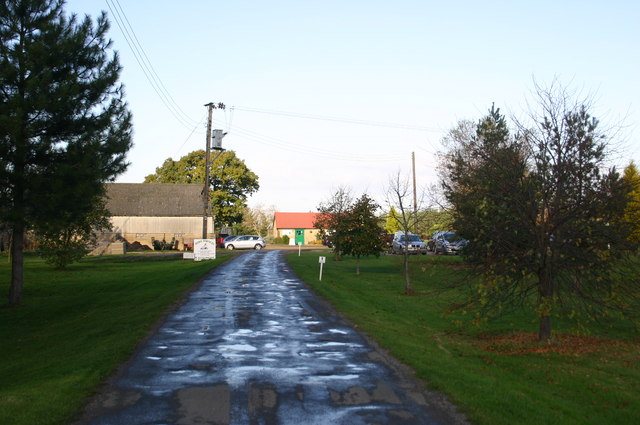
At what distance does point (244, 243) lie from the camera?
5966cm

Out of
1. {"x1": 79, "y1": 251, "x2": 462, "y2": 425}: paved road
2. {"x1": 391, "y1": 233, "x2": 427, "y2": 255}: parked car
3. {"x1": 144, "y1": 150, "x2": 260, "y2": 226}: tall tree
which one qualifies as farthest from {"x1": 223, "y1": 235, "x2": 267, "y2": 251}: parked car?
{"x1": 79, "y1": 251, "x2": 462, "y2": 425}: paved road

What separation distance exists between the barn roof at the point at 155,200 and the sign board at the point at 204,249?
1114 inches

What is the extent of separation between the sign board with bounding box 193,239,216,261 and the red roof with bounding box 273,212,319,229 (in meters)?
62.3

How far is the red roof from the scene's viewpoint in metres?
100

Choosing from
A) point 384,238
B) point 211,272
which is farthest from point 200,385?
point 384,238

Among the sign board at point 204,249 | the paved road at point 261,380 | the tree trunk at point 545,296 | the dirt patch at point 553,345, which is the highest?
the sign board at point 204,249

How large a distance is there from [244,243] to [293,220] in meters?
42.9

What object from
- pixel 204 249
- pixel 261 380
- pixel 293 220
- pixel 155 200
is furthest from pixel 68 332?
pixel 293 220

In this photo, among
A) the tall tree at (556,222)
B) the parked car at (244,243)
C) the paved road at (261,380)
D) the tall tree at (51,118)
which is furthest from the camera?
the parked car at (244,243)

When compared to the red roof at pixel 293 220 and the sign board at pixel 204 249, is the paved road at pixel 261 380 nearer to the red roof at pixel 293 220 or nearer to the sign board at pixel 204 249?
the sign board at pixel 204 249

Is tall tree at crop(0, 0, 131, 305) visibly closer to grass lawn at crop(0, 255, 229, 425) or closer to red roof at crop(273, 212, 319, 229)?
grass lawn at crop(0, 255, 229, 425)

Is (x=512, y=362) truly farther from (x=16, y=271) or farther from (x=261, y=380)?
(x=16, y=271)

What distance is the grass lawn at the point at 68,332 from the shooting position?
751cm

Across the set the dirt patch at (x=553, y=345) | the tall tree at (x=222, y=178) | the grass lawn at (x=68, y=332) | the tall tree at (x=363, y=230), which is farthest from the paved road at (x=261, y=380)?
the tall tree at (x=222, y=178)
